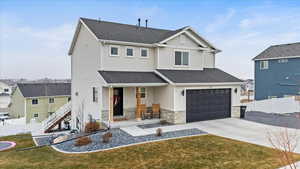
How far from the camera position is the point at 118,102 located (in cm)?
1430

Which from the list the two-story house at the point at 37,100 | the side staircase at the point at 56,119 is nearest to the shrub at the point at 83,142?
the side staircase at the point at 56,119

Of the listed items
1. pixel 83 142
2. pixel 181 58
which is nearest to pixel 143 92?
pixel 181 58

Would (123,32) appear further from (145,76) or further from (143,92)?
(143,92)

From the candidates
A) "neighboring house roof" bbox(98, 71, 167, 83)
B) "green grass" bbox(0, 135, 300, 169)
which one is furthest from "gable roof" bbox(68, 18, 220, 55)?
"green grass" bbox(0, 135, 300, 169)

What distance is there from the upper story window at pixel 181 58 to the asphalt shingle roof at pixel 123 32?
189 cm

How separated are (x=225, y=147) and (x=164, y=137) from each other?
10.1 ft

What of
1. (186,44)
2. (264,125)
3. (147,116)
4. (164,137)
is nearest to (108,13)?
(186,44)

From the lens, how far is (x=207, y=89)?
14680mm

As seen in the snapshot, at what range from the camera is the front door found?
14.2 m

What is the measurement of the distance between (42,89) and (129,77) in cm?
2928

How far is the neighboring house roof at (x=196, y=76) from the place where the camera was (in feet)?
46.5

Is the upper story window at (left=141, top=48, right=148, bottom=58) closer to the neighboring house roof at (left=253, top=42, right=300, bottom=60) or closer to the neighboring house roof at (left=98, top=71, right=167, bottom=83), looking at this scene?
the neighboring house roof at (left=98, top=71, right=167, bottom=83)

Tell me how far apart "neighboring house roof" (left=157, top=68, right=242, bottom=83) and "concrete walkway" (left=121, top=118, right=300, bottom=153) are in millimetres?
3165

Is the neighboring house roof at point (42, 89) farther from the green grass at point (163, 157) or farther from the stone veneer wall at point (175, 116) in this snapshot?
the green grass at point (163, 157)
